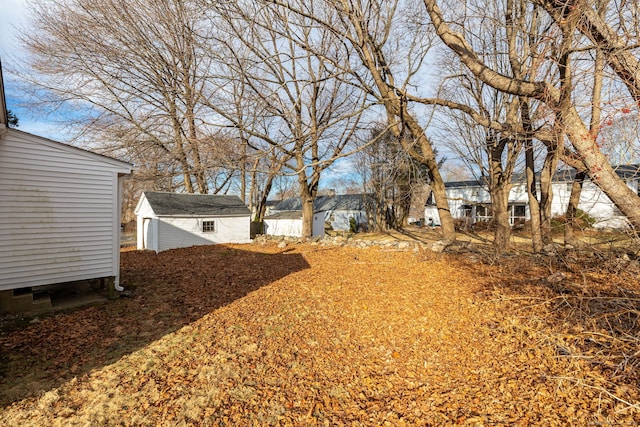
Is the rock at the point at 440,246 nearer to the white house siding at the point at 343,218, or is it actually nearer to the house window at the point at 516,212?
the house window at the point at 516,212

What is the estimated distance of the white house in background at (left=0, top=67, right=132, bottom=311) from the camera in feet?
15.6

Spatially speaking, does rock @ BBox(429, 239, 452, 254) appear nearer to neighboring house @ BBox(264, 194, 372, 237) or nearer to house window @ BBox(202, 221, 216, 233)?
house window @ BBox(202, 221, 216, 233)

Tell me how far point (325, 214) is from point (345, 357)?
28142mm

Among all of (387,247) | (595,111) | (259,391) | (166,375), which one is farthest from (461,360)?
(387,247)

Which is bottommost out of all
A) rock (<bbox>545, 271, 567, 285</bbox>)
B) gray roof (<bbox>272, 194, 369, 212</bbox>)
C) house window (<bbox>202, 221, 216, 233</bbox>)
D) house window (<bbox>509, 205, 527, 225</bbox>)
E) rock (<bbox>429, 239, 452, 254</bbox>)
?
rock (<bbox>545, 271, 567, 285</bbox>)

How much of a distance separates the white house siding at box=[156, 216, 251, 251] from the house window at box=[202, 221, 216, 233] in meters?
0.10

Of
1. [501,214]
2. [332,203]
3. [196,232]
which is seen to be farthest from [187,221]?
[332,203]

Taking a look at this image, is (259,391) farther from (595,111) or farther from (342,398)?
(595,111)

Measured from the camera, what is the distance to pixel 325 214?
31.5 meters

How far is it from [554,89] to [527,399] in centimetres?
379

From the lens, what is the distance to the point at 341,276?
662cm

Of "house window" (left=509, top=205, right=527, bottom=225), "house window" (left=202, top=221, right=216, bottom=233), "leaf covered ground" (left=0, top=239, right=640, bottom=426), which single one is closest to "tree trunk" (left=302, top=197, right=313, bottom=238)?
"house window" (left=202, top=221, right=216, bottom=233)

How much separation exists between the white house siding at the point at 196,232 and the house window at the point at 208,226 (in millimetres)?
105

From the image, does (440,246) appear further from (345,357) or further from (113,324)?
(113,324)
